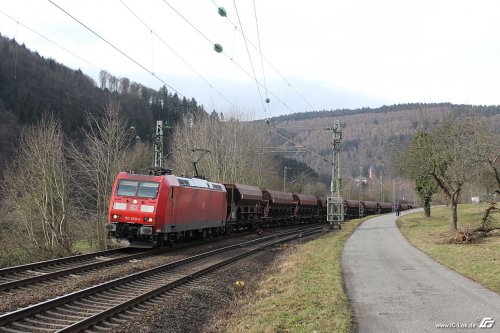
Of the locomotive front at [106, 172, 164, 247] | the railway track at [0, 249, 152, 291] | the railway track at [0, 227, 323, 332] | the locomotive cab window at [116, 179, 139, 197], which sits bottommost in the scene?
the railway track at [0, 227, 323, 332]

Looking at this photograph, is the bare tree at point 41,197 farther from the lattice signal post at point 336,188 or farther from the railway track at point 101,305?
the lattice signal post at point 336,188

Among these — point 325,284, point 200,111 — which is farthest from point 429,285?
point 200,111

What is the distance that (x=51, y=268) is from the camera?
1373 cm

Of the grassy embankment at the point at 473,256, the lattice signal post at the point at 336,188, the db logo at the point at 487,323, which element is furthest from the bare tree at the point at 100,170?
the db logo at the point at 487,323

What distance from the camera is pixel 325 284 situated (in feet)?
36.6

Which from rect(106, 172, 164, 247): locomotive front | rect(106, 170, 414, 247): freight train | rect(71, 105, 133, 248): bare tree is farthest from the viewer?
rect(71, 105, 133, 248): bare tree

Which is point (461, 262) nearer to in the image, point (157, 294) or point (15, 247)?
point (157, 294)

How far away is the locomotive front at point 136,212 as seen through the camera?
18125 mm

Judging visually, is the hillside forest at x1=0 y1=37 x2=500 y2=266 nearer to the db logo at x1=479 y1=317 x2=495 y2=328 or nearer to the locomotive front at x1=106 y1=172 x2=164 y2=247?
the locomotive front at x1=106 y1=172 x2=164 y2=247

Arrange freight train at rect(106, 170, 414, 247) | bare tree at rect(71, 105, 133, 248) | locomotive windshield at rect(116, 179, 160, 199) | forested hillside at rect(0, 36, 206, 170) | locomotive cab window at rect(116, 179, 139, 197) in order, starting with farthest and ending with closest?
forested hillside at rect(0, 36, 206, 170) < bare tree at rect(71, 105, 133, 248) < locomotive cab window at rect(116, 179, 139, 197) < locomotive windshield at rect(116, 179, 160, 199) < freight train at rect(106, 170, 414, 247)

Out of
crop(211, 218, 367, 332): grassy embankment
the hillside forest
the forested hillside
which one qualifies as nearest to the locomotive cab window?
the hillside forest

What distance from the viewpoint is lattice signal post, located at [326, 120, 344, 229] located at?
32656mm

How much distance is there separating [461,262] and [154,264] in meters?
9.38

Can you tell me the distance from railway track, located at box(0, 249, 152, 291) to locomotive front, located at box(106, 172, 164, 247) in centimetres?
66
